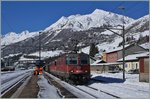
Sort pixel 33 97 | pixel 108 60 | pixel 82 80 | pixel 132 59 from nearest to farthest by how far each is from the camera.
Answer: pixel 33 97
pixel 82 80
pixel 132 59
pixel 108 60

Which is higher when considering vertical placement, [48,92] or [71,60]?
[71,60]

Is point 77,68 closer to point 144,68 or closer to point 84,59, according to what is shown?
point 84,59

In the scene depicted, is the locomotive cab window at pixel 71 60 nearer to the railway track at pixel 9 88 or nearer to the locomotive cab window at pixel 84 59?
the locomotive cab window at pixel 84 59

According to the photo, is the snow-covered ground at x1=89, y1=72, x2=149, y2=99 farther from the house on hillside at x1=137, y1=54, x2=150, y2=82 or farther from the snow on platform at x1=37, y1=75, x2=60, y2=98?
the snow on platform at x1=37, y1=75, x2=60, y2=98

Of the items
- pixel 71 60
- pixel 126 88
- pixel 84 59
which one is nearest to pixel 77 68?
pixel 71 60

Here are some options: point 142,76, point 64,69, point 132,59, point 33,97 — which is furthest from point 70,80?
point 132,59

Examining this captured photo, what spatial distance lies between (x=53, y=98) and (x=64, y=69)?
17.8m

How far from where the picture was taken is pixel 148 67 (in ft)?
122

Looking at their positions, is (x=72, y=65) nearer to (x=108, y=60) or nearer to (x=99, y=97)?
(x=99, y=97)

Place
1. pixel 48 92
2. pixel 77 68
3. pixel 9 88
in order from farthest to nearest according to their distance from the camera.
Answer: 1. pixel 77 68
2. pixel 9 88
3. pixel 48 92

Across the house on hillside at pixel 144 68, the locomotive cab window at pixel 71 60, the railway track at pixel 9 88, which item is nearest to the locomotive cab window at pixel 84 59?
the locomotive cab window at pixel 71 60

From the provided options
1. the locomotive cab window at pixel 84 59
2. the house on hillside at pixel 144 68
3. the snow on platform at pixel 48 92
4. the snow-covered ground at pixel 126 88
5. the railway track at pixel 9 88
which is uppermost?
the locomotive cab window at pixel 84 59

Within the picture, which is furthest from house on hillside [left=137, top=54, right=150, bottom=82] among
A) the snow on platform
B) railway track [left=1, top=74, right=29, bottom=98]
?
railway track [left=1, top=74, right=29, bottom=98]

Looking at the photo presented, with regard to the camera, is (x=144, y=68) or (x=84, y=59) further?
(x=144, y=68)
